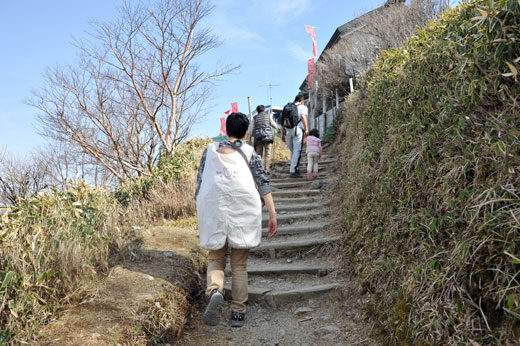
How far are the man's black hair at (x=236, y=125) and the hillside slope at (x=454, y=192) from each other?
4.82 feet

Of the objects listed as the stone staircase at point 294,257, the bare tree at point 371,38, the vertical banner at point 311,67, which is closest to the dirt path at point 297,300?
the stone staircase at point 294,257

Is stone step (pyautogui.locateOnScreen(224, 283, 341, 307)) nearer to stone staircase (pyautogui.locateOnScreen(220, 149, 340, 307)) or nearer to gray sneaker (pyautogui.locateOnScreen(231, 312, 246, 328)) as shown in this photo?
stone staircase (pyautogui.locateOnScreen(220, 149, 340, 307))

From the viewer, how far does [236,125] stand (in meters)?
3.07

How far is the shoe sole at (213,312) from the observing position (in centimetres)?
262

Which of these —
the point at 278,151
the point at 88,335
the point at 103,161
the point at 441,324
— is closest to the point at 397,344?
the point at 441,324

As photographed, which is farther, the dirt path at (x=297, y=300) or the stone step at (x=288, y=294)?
the stone step at (x=288, y=294)

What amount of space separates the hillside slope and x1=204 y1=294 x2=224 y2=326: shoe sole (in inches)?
50.6

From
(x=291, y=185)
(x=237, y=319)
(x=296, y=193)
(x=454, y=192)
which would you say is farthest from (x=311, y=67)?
(x=454, y=192)

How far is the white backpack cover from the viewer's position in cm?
280

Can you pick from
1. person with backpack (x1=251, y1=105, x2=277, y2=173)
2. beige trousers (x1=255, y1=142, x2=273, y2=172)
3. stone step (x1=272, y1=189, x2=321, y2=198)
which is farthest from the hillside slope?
beige trousers (x1=255, y1=142, x2=273, y2=172)

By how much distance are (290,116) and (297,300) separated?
4.89 m

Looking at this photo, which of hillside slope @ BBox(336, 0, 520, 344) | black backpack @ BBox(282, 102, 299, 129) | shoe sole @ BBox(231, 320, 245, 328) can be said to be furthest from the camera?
black backpack @ BBox(282, 102, 299, 129)

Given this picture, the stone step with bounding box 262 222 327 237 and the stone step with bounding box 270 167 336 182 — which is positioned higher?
the stone step with bounding box 270 167 336 182

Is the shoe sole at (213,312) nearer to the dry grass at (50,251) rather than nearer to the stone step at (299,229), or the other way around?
the dry grass at (50,251)
